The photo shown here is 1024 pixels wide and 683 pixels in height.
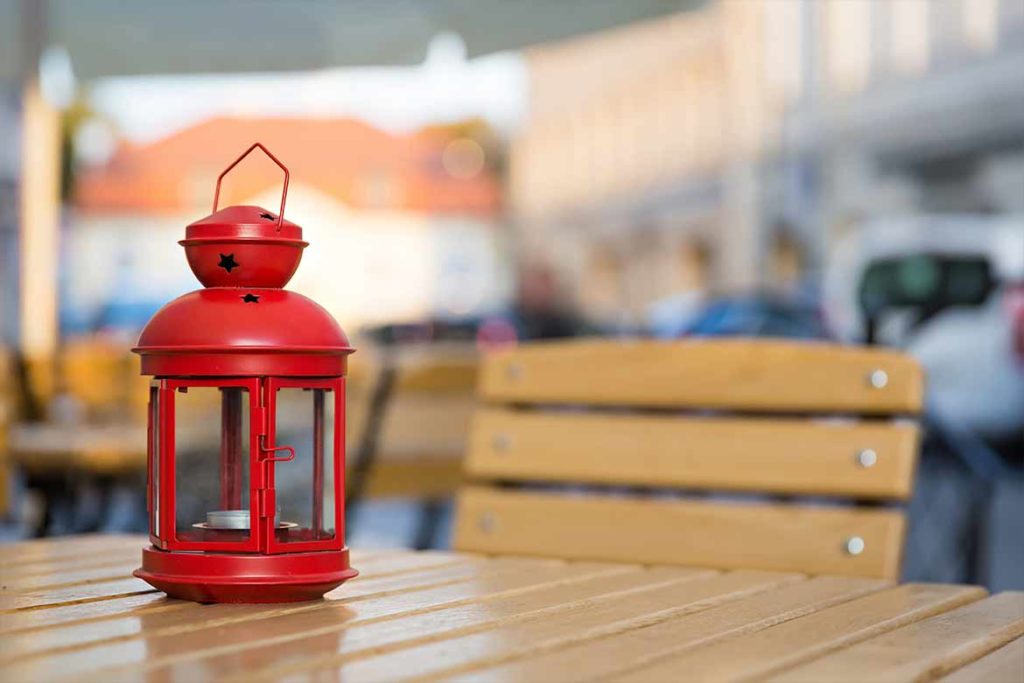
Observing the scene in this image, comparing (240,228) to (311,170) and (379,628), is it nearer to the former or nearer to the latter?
(379,628)

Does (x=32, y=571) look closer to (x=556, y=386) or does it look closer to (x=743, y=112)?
(x=556, y=386)

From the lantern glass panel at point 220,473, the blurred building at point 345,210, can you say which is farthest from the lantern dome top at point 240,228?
the blurred building at point 345,210

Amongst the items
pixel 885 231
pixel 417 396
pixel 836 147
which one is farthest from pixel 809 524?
pixel 836 147

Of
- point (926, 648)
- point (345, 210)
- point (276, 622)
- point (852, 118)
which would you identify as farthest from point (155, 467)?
point (345, 210)

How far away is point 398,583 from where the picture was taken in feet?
4.75

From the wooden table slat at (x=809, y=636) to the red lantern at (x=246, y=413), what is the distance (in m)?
0.33

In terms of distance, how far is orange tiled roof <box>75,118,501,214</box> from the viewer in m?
59.0

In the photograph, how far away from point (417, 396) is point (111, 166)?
57.4 metres

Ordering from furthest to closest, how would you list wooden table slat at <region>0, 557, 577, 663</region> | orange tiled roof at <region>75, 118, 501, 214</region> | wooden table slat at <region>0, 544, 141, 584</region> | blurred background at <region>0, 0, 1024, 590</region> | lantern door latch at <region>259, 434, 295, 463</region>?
orange tiled roof at <region>75, 118, 501, 214</region> → blurred background at <region>0, 0, 1024, 590</region> → wooden table slat at <region>0, 544, 141, 584</region> → lantern door latch at <region>259, 434, 295, 463</region> → wooden table slat at <region>0, 557, 577, 663</region>

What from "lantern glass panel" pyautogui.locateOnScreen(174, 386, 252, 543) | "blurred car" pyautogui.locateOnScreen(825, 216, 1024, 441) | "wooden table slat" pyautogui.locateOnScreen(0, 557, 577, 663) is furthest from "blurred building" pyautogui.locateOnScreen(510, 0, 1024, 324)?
"lantern glass panel" pyautogui.locateOnScreen(174, 386, 252, 543)

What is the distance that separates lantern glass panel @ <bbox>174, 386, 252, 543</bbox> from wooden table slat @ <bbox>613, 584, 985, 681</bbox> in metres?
0.38

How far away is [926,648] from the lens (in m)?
1.13

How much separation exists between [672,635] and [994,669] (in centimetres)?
21

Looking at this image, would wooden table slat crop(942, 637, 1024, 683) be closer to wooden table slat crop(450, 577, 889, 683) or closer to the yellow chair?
wooden table slat crop(450, 577, 889, 683)
